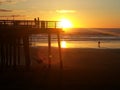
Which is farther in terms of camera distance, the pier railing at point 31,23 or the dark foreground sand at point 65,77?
the pier railing at point 31,23

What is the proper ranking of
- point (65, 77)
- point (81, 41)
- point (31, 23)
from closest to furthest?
1. point (65, 77)
2. point (31, 23)
3. point (81, 41)

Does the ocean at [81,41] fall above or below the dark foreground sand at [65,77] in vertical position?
above

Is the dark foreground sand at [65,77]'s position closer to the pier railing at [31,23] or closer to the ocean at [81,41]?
the pier railing at [31,23]

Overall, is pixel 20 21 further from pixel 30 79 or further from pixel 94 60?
pixel 94 60

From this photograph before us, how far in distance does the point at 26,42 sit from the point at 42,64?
3.95m

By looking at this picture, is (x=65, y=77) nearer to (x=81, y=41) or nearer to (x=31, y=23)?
(x=31, y=23)

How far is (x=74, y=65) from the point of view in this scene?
38.9 m

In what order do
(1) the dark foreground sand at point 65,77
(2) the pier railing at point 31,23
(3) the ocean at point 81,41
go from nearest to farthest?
(1) the dark foreground sand at point 65,77, (2) the pier railing at point 31,23, (3) the ocean at point 81,41

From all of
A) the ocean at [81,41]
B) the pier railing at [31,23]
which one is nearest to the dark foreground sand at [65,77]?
the pier railing at [31,23]

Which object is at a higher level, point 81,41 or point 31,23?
point 81,41

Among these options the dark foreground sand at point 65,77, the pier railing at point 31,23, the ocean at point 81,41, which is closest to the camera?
the dark foreground sand at point 65,77

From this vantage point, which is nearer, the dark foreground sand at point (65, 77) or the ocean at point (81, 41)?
the dark foreground sand at point (65, 77)

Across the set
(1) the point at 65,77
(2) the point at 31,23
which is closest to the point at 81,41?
(2) the point at 31,23

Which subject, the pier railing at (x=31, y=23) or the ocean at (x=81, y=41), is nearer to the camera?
the pier railing at (x=31, y=23)
